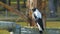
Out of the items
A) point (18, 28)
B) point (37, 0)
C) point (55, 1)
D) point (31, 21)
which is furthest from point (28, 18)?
point (55, 1)

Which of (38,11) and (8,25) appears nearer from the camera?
(8,25)

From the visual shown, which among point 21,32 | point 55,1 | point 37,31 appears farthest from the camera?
point 55,1

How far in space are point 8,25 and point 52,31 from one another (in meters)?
1.29

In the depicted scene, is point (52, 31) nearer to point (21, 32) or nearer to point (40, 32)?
point (40, 32)

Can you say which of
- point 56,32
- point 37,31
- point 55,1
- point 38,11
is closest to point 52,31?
point 56,32

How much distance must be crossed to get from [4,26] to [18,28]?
33cm

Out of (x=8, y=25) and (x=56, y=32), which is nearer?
(x=8, y=25)

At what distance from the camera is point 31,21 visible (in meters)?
8.70

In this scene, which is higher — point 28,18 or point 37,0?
point 37,0

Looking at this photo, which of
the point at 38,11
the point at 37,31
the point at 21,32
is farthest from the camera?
the point at 38,11

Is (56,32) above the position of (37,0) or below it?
below

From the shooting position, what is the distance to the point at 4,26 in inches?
214

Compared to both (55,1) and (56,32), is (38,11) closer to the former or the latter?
(56,32)

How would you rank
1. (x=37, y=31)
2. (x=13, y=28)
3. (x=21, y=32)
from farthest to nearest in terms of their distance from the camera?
(x=37, y=31) < (x=21, y=32) < (x=13, y=28)
